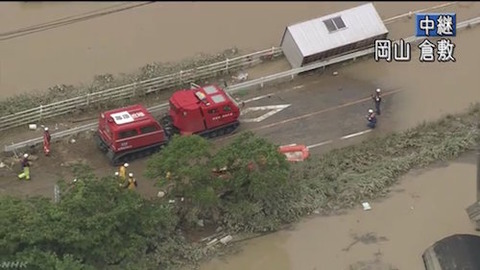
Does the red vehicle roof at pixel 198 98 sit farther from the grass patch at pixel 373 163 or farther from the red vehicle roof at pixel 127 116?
the grass patch at pixel 373 163

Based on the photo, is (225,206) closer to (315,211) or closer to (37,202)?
(315,211)

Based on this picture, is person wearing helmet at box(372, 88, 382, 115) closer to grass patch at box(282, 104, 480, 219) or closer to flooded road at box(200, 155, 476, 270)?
grass patch at box(282, 104, 480, 219)

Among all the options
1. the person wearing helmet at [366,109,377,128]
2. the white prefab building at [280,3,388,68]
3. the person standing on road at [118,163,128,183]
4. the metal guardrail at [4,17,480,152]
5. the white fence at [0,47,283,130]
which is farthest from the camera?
the white prefab building at [280,3,388,68]

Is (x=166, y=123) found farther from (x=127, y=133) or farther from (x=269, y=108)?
(x=269, y=108)

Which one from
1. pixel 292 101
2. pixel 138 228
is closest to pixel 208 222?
pixel 138 228

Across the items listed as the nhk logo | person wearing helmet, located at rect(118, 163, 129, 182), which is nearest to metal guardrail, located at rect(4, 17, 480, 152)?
person wearing helmet, located at rect(118, 163, 129, 182)

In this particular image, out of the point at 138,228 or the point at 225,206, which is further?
the point at 225,206
